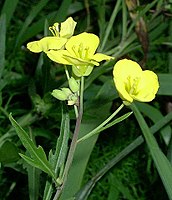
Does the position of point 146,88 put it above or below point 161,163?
above

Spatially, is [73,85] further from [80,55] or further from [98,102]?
[98,102]

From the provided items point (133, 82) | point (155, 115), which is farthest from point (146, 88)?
point (155, 115)

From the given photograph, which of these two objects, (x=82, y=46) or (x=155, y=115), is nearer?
(x=82, y=46)

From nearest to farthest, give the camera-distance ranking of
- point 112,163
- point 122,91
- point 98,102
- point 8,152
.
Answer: point 122,91
point 8,152
point 112,163
point 98,102

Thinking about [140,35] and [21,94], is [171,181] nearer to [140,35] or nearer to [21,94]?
[140,35]

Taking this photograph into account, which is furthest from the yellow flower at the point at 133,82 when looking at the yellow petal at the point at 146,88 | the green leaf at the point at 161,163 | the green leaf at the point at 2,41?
the green leaf at the point at 2,41

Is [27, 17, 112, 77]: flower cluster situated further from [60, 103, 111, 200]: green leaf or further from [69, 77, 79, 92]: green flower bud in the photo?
[60, 103, 111, 200]: green leaf
